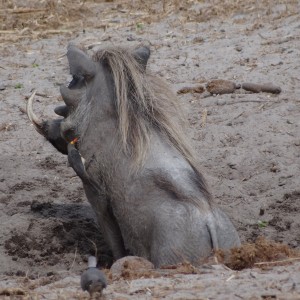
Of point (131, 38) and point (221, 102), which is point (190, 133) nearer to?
point (221, 102)

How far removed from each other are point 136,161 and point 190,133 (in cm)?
180

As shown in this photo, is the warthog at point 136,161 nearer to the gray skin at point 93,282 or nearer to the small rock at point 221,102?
the gray skin at point 93,282

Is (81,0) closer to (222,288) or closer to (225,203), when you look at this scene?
(225,203)

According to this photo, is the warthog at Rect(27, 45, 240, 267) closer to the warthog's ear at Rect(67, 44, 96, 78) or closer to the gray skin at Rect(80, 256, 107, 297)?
the warthog's ear at Rect(67, 44, 96, 78)

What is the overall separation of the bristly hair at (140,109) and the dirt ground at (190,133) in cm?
69

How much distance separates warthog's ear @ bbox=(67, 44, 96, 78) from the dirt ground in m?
0.89

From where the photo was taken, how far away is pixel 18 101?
7488 mm

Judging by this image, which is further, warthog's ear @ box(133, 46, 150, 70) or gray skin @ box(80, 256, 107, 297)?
warthog's ear @ box(133, 46, 150, 70)

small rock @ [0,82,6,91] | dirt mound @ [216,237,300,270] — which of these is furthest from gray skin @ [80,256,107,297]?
A: small rock @ [0,82,6,91]

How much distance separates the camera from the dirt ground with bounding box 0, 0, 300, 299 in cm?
394

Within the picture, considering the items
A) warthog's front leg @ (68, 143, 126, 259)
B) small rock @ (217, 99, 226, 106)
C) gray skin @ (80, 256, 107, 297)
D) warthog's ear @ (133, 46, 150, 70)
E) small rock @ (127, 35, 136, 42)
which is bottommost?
gray skin @ (80, 256, 107, 297)

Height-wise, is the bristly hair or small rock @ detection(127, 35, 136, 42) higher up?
small rock @ detection(127, 35, 136, 42)

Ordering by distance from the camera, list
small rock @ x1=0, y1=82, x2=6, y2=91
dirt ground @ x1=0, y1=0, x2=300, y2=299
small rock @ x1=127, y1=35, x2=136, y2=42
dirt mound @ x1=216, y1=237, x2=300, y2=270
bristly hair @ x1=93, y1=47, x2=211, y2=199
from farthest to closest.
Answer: small rock @ x1=127, y1=35, x2=136, y2=42
small rock @ x1=0, y1=82, x2=6, y2=91
bristly hair @ x1=93, y1=47, x2=211, y2=199
dirt mound @ x1=216, y1=237, x2=300, y2=270
dirt ground @ x1=0, y1=0, x2=300, y2=299

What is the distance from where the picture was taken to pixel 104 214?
206 inches
